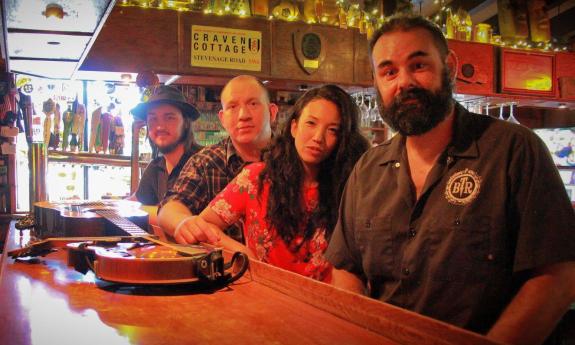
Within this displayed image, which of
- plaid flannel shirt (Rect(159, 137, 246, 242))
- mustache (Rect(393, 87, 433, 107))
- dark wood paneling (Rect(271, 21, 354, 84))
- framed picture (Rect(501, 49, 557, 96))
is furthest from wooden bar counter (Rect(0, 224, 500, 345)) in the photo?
framed picture (Rect(501, 49, 557, 96))

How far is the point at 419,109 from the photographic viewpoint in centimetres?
145

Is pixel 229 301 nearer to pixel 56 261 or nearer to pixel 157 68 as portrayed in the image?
pixel 56 261

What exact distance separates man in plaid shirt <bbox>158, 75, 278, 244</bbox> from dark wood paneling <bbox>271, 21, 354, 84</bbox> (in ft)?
6.41

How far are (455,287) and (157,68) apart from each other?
10.9 feet

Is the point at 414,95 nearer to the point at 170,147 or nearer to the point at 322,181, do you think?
the point at 322,181

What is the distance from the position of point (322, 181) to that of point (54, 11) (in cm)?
186

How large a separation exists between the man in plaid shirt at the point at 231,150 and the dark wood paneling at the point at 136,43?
1812 millimetres

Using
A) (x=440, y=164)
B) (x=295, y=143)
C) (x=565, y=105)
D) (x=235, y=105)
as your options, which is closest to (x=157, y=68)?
(x=235, y=105)

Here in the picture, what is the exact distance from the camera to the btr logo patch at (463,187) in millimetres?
Result: 1321

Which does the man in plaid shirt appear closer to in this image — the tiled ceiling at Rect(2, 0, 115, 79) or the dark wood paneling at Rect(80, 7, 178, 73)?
the tiled ceiling at Rect(2, 0, 115, 79)

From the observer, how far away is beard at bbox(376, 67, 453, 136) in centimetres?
146

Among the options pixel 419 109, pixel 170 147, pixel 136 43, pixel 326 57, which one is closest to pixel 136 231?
pixel 419 109

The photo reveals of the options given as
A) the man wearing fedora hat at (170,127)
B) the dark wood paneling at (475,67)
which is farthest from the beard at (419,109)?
the dark wood paneling at (475,67)

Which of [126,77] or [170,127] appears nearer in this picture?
[170,127]
